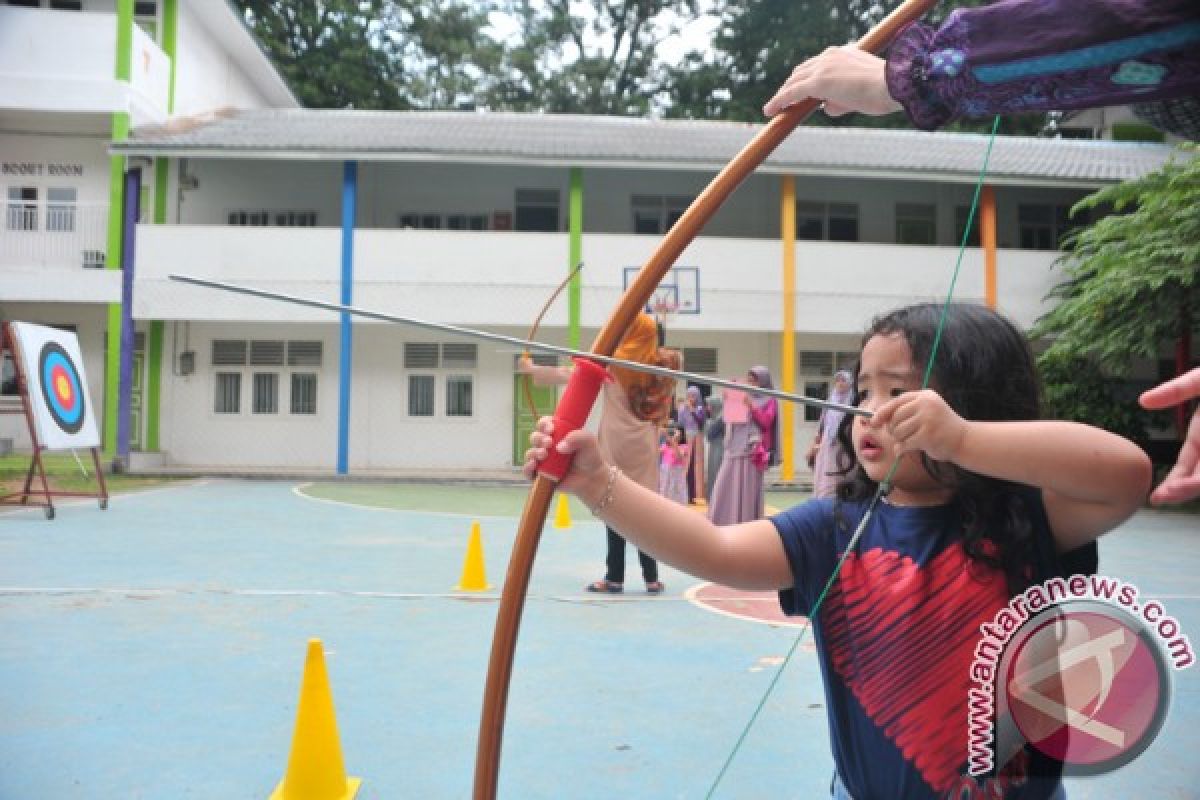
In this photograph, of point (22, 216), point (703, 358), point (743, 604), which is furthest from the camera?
point (703, 358)

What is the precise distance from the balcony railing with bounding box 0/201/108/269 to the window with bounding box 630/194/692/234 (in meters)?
8.93

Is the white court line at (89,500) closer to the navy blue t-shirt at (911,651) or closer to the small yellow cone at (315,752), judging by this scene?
the small yellow cone at (315,752)

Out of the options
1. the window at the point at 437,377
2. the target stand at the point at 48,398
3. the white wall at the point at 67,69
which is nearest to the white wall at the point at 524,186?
the white wall at the point at 67,69

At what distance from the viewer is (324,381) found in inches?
671

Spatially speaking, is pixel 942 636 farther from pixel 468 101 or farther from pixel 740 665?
pixel 468 101

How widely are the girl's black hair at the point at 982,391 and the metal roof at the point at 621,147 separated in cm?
1287

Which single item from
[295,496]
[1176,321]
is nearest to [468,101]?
[295,496]

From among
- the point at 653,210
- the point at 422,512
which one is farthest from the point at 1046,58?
the point at 653,210

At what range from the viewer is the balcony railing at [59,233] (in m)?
16.2

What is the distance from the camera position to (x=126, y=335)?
49.6 ft

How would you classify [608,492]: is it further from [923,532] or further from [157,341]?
[157,341]

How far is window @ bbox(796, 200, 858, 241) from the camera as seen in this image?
59.9ft

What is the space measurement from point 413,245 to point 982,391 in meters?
14.9

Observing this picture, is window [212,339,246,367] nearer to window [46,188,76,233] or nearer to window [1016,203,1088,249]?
window [46,188,76,233]
